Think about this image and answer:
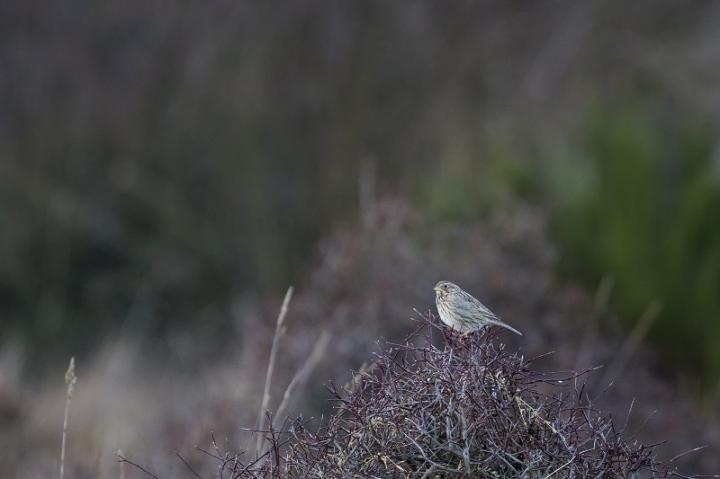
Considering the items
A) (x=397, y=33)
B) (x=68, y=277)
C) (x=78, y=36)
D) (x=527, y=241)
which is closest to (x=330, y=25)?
(x=397, y=33)

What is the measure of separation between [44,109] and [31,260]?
1826 millimetres

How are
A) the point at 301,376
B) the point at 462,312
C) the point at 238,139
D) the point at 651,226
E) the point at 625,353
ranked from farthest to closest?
the point at 238,139 < the point at 651,226 < the point at 625,353 < the point at 301,376 < the point at 462,312

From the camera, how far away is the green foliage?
8.77m

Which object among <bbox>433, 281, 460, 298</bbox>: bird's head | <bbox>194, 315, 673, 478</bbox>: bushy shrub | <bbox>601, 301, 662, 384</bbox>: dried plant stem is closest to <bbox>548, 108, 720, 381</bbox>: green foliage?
<bbox>601, 301, 662, 384</bbox>: dried plant stem

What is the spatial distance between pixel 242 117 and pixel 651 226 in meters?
6.21

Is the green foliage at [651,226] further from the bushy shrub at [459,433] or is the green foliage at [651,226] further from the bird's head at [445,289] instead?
the bushy shrub at [459,433]

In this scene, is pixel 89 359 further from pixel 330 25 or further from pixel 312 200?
pixel 330 25

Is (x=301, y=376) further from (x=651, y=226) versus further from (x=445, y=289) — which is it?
(x=651, y=226)

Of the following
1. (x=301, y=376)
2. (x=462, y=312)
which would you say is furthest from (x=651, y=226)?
(x=462, y=312)

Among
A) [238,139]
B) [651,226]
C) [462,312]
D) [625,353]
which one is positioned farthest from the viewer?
[238,139]

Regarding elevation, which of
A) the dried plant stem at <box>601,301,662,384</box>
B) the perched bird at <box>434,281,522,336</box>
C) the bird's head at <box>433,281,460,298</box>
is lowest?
the dried plant stem at <box>601,301,662,384</box>

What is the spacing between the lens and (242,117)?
46.4 feet

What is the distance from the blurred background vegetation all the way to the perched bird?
8.24 m

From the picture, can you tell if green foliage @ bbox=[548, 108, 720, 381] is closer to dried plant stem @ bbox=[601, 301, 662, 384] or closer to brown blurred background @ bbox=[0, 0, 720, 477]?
brown blurred background @ bbox=[0, 0, 720, 477]
